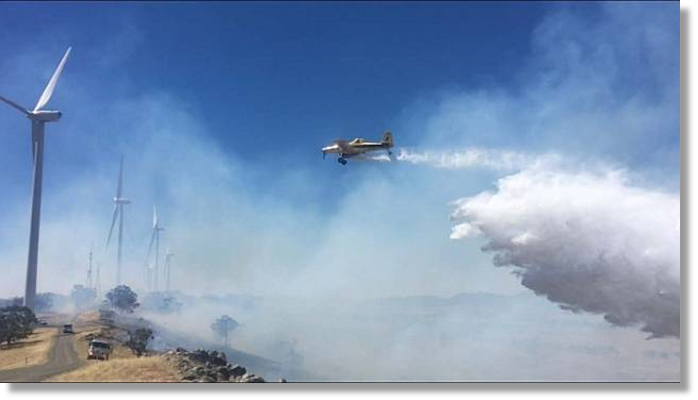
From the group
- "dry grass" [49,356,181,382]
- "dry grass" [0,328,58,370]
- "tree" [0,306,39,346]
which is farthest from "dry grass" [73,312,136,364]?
"tree" [0,306,39,346]

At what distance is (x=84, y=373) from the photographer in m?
58.5

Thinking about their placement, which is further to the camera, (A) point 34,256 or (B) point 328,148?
(A) point 34,256

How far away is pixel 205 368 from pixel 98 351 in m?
15.3

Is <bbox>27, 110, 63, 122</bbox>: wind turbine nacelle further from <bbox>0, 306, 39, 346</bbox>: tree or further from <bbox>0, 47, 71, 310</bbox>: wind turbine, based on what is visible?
<bbox>0, 306, 39, 346</bbox>: tree

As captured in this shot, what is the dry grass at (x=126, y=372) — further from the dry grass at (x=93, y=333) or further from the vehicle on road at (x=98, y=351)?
the dry grass at (x=93, y=333)

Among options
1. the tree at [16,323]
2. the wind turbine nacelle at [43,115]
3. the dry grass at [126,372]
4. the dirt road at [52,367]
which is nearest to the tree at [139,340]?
the dirt road at [52,367]

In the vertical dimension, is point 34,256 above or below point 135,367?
above

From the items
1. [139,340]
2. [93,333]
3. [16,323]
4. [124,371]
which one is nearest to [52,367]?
[124,371]

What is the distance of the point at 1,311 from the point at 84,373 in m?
37.5

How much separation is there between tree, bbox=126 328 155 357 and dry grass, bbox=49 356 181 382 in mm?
8255

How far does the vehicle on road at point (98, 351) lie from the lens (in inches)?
2638

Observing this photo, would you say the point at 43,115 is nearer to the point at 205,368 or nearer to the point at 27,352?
the point at 27,352
